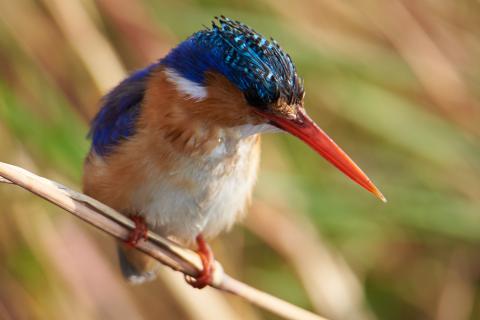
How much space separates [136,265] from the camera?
8.54 feet

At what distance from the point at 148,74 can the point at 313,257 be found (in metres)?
1.00

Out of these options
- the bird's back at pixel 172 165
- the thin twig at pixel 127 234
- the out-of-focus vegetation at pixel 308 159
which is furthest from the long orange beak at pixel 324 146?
the out-of-focus vegetation at pixel 308 159

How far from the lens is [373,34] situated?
3332 mm

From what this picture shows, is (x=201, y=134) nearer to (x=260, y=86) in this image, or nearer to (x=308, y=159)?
(x=260, y=86)

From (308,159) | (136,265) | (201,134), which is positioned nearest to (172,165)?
(201,134)

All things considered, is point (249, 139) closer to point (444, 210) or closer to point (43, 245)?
point (43, 245)

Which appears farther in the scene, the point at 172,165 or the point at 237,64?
the point at 172,165

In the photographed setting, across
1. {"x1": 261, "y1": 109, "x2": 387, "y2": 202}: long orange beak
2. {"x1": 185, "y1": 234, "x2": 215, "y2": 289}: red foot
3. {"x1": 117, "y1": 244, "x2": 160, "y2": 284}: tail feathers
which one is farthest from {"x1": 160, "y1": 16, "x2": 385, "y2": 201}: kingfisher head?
{"x1": 117, "y1": 244, "x2": 160, "y2": 284}: tail feathers

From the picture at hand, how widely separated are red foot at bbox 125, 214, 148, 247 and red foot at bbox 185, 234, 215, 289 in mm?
222

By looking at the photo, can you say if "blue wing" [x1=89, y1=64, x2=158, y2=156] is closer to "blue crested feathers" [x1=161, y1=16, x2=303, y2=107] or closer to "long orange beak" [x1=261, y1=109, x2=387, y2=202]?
"blue crested feathers" [x1=161, y1=16, x2=303, y2=107]

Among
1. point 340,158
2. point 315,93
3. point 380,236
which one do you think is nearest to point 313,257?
point 380,236

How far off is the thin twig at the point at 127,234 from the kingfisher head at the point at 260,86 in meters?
0.35

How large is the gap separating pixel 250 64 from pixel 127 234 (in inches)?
19.0

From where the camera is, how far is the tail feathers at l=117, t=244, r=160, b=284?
258 centimetres
